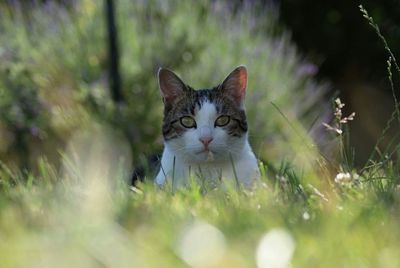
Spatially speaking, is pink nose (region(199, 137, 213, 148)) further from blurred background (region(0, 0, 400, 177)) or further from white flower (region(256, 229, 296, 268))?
white flower (region(256, 229, 296, 268))

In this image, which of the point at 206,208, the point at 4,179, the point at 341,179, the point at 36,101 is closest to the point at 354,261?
the point at 206,208

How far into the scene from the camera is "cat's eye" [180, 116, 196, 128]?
3977 millimetres

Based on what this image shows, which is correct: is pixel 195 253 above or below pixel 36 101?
above

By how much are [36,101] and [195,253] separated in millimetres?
4680

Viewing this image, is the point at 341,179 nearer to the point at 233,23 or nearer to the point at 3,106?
the point at 3,106

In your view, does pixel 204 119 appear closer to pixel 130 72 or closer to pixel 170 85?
pixel 170 85

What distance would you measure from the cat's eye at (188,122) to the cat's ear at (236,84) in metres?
0.22

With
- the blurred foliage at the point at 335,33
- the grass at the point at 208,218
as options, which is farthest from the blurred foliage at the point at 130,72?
the blurred foliage at the point at 335,33

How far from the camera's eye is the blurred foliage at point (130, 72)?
613cm

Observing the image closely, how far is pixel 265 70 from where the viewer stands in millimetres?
6559

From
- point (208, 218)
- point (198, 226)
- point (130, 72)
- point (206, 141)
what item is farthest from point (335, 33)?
point (198, 226)

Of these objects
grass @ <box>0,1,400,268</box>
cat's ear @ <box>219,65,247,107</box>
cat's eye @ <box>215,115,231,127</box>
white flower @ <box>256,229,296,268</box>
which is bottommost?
cat's eye @ <box>215,115,231,127</box>

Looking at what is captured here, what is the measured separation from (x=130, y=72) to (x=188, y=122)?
259 centimetres

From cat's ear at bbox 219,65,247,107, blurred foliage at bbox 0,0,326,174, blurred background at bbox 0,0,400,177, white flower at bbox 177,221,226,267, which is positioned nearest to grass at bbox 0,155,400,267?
white flower at bbox 177,221,226,267
